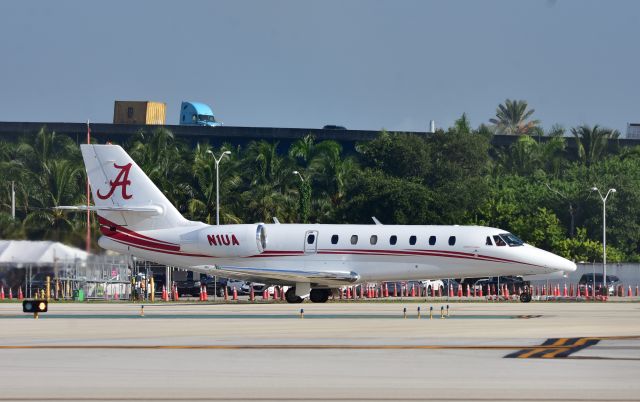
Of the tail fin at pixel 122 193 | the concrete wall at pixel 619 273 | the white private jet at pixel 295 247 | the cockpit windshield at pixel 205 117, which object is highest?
the cockpit windshield at pixel 205 117

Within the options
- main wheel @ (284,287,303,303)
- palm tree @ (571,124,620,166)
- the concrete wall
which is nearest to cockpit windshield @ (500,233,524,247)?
main wheel @ (284,287,303,303)

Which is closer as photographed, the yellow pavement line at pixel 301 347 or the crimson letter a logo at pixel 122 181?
the yellow pavement line at pixel 301 347

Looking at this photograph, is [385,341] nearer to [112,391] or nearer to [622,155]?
[112,391]

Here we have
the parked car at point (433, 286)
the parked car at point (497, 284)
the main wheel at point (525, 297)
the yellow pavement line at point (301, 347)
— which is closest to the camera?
the yellow pavement line at point (301, 347)

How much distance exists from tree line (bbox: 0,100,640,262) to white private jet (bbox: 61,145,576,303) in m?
21.3

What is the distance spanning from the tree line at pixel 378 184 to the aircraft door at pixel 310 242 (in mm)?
24777

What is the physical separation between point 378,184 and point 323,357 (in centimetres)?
7042

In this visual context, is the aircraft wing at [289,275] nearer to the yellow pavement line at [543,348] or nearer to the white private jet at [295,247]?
the white private jet at [295,247]

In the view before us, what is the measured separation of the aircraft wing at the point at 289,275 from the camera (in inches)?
1993

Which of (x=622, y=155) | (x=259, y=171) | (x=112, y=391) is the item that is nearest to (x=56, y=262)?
(x=112, y=391)

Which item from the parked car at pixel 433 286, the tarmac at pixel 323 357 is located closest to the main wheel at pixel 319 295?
the tarmac at pixel 323 357

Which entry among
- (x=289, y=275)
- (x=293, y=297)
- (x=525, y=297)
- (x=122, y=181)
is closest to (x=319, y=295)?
(x=293, y=297)

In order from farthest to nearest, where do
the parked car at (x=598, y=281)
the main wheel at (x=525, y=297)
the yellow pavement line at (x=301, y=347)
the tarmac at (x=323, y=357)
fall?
the parked car at (x=598, y=281) < the main wheel at (x=525, y=297) < the yellow pavement line at (x=301, y=347) < the tarmac at (x=323, y=357)

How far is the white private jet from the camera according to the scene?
5150 cm
